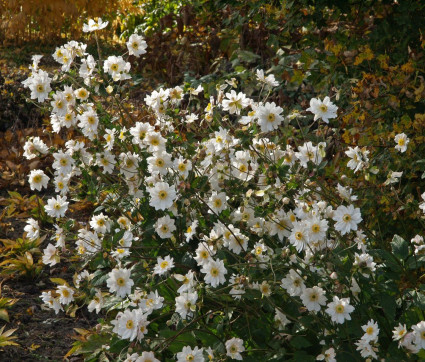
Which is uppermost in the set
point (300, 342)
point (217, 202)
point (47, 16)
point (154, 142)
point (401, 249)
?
point (47, 16)

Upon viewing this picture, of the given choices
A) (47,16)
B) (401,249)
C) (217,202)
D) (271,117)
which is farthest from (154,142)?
(47,16)

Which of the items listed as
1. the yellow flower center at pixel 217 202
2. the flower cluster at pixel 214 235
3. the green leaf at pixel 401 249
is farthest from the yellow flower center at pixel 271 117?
the green leaf at pixel 401 249

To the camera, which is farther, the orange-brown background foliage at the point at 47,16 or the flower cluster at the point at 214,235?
the orange-brown background foliage at the point at 47,16

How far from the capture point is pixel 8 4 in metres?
7.73

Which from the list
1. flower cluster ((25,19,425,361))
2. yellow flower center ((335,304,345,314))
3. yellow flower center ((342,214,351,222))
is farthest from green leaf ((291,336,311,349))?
yellow flower center ((342,214,351,222))

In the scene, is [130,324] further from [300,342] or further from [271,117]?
[271,117]

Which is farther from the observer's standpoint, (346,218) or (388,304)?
(388,304)

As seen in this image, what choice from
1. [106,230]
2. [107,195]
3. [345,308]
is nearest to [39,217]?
[107,195]

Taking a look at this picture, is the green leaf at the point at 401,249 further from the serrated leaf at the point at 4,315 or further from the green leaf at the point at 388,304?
the serrated leaf at the point at 4,315

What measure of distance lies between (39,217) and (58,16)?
4.30 meters

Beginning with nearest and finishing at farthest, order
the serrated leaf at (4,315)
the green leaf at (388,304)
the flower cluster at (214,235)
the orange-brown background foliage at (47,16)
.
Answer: the flower cluster at (214,235) < the green leaf at (388,304) < the serrated leaf at (4,315) < the orange-brown background foliage at (47,16)

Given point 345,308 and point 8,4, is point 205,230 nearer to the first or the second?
point 345,308

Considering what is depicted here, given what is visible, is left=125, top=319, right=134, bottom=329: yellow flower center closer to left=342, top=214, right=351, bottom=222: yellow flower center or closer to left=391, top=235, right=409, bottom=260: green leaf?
left=342, top=214, right=351, bottom=222: yellow flower center

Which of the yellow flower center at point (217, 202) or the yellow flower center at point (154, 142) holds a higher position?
the yellow flower center at point (154, 142)
